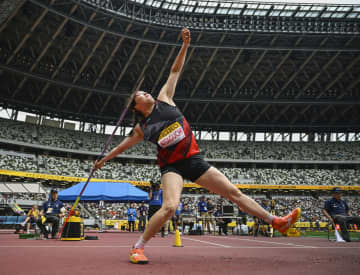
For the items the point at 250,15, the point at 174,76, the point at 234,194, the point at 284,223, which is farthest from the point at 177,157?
the point at 250,15

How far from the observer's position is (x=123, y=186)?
16688mm

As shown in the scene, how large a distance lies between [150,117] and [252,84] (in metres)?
36.6

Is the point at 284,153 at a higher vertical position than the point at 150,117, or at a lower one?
higher

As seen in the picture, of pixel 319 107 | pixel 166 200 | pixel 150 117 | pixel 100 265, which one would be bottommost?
pixel 100 265

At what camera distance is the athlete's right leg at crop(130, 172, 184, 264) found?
3.29 meters

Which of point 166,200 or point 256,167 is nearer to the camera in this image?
point 166,200

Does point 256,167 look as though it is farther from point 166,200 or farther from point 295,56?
point 166,200

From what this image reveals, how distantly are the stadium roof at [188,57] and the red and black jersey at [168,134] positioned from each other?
79.9 feet

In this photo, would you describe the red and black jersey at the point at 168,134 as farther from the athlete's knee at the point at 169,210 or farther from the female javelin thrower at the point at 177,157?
the athlete's knee at the point at 169,210

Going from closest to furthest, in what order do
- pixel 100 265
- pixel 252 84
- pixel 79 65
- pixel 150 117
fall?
pixel 100 265 → pixel 150 117 → pixel 79 65 → pixel 252 84

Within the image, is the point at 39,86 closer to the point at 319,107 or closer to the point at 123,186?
the point at 123,186

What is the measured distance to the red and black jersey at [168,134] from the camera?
139 inches

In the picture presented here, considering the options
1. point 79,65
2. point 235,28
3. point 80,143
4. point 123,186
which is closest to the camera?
point 123,186

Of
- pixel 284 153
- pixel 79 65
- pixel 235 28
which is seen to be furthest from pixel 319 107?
pixel 79 65
